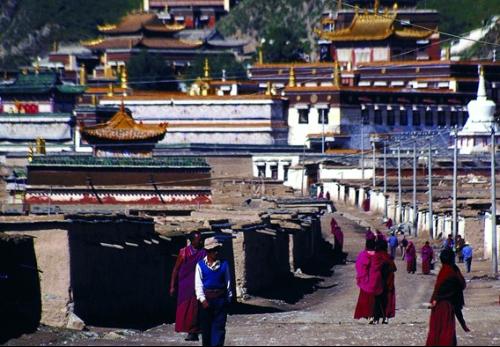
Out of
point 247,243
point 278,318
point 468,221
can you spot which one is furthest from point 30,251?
point 468,221

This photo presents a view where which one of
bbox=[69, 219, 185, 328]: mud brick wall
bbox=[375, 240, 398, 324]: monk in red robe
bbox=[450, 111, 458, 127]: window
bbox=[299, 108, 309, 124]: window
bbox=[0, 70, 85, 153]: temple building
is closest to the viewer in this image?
bbox=[375, 240, 398, 324]: monk in red robe

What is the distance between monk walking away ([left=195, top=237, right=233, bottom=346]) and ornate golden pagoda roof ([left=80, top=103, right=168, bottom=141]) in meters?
53.8

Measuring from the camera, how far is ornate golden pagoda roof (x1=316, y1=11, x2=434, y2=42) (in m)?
118

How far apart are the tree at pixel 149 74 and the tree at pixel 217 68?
1131mm

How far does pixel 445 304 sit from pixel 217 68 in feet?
359

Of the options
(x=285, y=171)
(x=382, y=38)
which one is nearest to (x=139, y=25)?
(x=382, y=38)

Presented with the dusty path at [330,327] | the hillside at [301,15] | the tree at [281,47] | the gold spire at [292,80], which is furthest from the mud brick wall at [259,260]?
the hillside at [301,15]

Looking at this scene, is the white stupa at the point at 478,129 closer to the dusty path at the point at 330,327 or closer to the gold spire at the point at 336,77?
the gold spire at the point at 336,77

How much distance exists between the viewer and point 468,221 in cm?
5388

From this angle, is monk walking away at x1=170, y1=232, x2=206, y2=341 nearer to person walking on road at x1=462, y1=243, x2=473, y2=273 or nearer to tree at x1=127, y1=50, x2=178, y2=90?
person walking on road at x1=462, y1=243, x2=473, y2=273

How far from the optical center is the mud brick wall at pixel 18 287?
24.7 m

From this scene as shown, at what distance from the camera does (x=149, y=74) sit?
127125 mm

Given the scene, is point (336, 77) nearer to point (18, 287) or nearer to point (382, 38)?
point (382, 38)

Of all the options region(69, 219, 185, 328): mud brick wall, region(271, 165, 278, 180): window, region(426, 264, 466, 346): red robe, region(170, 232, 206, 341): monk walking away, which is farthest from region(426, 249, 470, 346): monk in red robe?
region(271, 165, 278, 180): window
